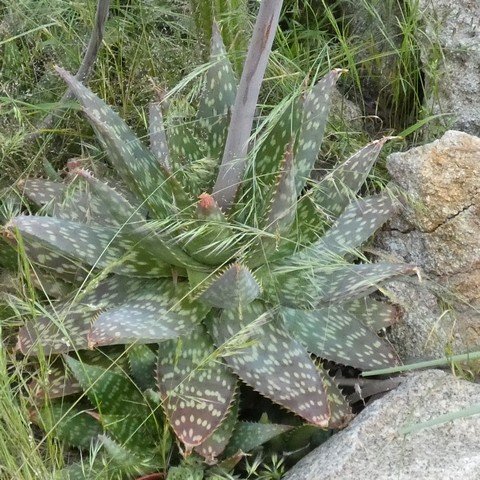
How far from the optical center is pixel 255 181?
1.92 m

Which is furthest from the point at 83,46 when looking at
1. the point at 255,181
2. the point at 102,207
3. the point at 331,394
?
the point at 331,394

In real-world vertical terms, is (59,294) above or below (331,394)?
above

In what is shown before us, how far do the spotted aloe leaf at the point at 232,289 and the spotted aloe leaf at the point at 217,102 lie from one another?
0.47 meters

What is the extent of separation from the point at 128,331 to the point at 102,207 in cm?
42

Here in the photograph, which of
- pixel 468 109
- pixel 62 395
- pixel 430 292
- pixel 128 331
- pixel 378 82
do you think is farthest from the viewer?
pixel 378 82

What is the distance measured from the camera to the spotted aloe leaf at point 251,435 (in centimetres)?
182

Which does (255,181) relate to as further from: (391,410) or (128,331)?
(391,410)

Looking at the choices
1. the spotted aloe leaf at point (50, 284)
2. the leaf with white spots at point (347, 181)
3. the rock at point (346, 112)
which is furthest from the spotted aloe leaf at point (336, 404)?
the rock at point (346, 112)

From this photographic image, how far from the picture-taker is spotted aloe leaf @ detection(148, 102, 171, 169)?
2145 mm

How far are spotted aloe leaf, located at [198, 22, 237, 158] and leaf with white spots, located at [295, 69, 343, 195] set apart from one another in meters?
0.20

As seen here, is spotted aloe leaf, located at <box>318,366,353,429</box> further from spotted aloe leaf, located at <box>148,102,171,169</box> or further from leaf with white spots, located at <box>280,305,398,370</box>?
spotted aloe leaf, located at <box>148,102,171,169</box>

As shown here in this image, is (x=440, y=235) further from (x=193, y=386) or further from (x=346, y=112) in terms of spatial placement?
(x=193, y=386)

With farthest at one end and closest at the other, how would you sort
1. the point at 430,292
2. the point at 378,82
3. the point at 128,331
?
the point at 378,82
the point at 430,292
the point at 128,331

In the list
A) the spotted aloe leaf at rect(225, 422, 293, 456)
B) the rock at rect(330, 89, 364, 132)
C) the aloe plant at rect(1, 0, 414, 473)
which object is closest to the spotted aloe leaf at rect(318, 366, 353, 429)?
the aloe plant at rect(1, 0, 414, 473)
